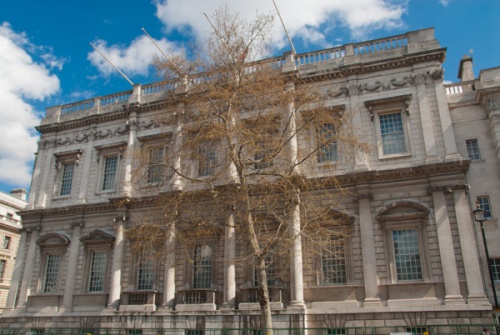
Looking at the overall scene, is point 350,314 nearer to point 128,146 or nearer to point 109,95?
point 128,146

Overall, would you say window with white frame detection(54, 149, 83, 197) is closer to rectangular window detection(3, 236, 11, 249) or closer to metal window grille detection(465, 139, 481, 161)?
rectangular window detection(3, 236, 11, 249)

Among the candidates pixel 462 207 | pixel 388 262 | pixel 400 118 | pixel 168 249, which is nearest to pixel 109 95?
pixel 168 249

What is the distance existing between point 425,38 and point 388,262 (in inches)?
442

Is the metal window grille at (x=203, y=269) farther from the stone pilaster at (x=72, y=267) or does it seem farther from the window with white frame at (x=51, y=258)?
the window with white frame at (x=51, y=258)

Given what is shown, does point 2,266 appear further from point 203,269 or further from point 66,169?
point 203,269

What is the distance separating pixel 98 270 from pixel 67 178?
676cm

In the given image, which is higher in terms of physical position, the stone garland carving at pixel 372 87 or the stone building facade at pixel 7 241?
the stone garland carving at pixel 372 87

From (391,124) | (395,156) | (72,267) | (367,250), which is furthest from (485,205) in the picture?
(72,267)

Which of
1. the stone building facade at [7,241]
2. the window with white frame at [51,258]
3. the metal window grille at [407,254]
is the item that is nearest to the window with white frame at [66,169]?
the window with white frame at [51,258]

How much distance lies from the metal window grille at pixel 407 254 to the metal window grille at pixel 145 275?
40.2 ft

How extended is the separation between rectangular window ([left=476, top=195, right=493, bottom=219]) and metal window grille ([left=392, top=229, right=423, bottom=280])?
10.7ft

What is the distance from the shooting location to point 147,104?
26.1m

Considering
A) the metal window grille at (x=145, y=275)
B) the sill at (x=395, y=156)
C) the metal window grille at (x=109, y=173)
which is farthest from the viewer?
the metal window grille at (x=109, y=173)

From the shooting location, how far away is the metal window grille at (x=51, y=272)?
25172 mm
